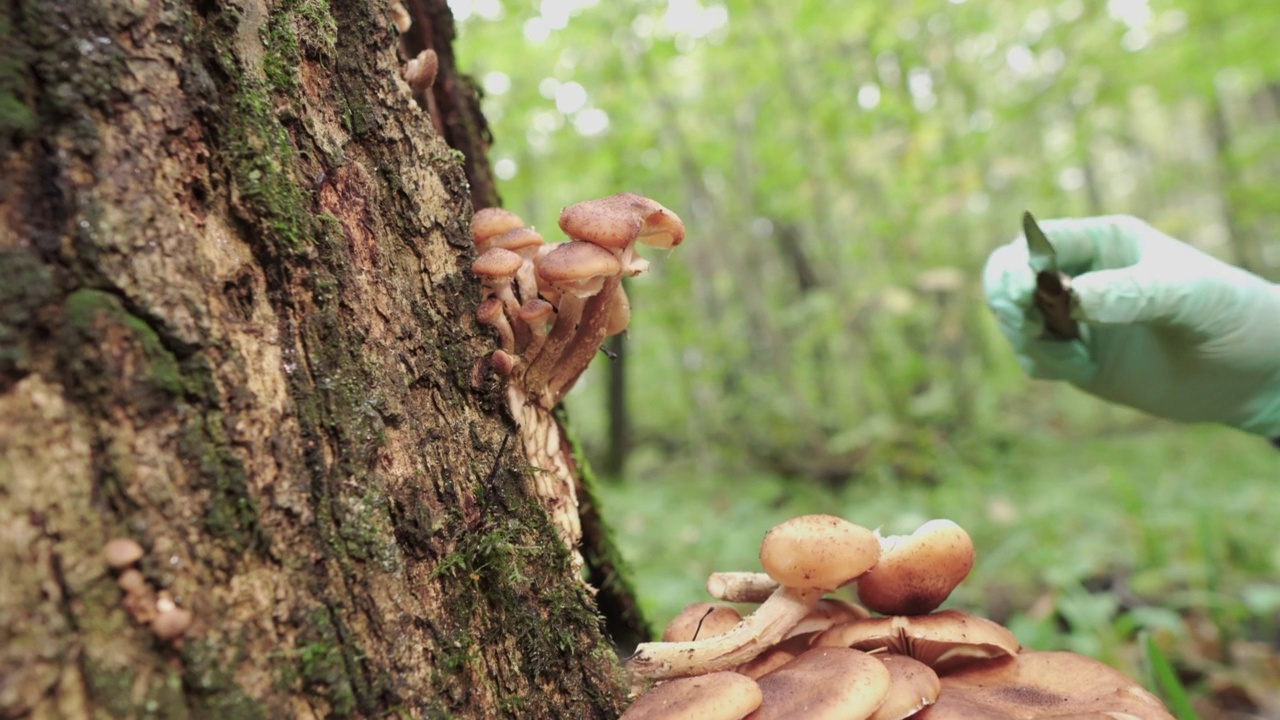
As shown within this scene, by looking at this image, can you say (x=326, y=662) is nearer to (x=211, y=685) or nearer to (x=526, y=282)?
(x=211, y=685)

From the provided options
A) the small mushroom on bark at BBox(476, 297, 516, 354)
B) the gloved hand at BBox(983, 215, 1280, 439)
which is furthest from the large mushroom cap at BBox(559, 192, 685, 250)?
the gloved hand at BBox(983, 215, 1280, 439)

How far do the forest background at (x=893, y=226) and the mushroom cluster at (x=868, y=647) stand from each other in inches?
133

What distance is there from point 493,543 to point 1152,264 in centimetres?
263

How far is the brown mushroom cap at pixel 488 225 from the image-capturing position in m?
1.87

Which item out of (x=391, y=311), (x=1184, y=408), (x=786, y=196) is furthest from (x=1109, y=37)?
(x=391, y=311)

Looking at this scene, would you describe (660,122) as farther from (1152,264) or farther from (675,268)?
(1152,264)

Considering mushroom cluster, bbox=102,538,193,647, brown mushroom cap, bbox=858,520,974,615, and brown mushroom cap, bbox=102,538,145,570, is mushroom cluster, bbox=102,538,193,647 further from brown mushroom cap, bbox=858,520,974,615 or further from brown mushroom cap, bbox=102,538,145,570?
brown mushroom cap, bbox=858,520,974,615

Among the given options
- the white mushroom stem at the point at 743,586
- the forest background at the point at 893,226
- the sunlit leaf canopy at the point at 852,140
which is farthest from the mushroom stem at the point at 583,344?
the sunlit leaf canopy at the point at 852,140

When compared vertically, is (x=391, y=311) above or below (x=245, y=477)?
above

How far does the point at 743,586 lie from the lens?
1.92 metres

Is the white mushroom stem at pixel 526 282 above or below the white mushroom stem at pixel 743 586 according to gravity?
above

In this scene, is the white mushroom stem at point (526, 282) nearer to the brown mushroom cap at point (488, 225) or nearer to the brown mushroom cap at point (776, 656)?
the brown mushroom cap at point (488, 225)

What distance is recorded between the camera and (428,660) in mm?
1450

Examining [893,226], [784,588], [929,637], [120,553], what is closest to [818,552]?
[784,588]
